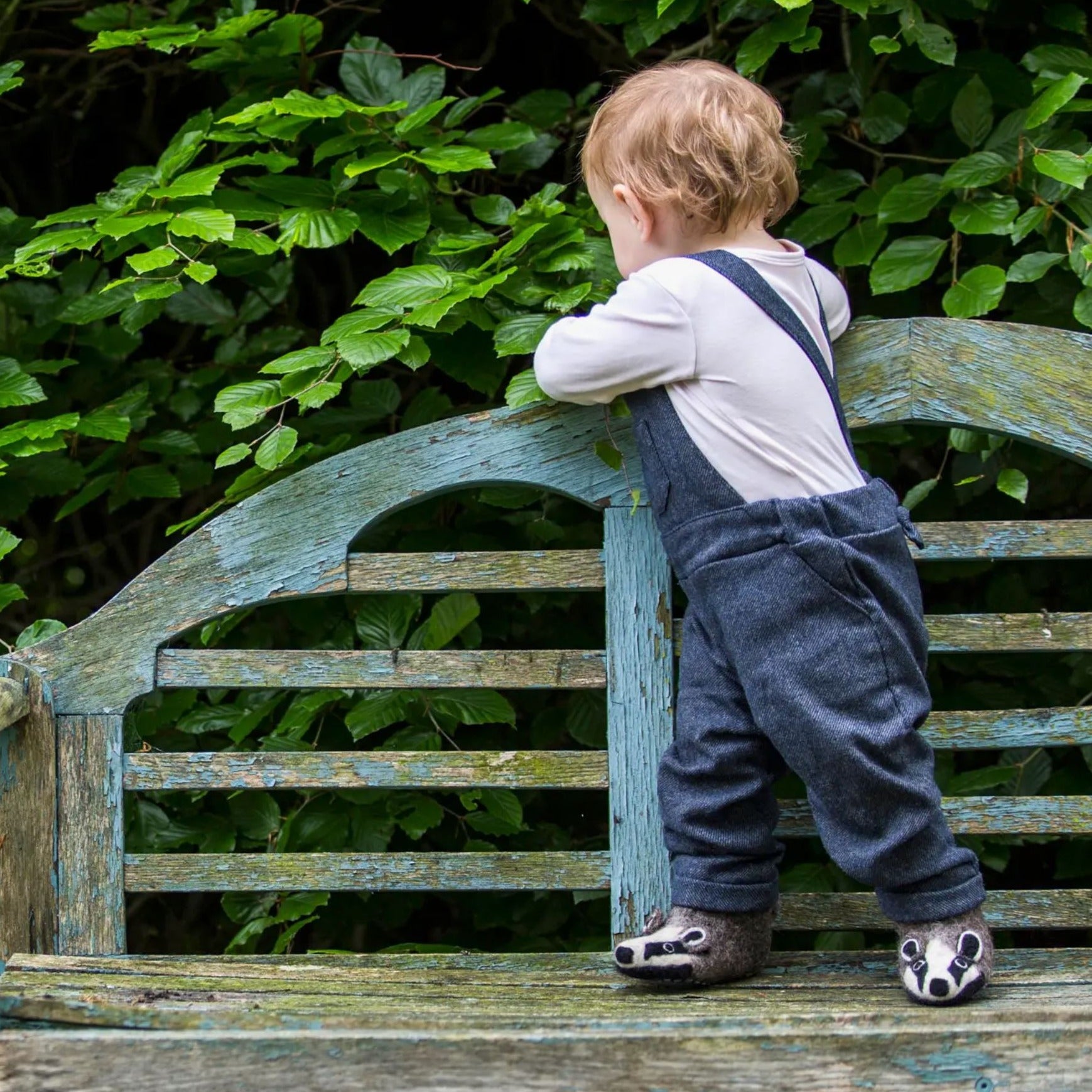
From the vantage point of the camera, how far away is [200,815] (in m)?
2.03

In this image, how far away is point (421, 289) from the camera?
5.68ft

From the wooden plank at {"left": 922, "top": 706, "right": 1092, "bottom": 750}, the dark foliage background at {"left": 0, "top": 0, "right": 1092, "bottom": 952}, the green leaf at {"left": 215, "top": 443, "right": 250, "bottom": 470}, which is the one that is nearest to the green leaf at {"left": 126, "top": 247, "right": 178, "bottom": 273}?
the dark foliage background at {"left": 0, "top": 0, "right": 1092, "bottom": 952}

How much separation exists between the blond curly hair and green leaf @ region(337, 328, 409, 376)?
1.04 feet

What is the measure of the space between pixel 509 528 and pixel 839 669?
2.56ft

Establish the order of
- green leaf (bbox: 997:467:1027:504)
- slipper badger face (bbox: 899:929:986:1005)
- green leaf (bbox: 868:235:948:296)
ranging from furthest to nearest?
green leaf (bbox: 868:235:948:296) → green leaf (bbox: 997:467:1027:504) → slipper badger face (bbox: 899:929:986:1005)

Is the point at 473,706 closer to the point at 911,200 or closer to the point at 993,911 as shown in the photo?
the point at 993,911

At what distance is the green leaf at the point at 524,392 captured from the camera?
166 cm

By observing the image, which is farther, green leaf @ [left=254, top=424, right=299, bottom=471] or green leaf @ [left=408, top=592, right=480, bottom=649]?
green leaf @ [left=408, top=592, right=480, bottom=649]

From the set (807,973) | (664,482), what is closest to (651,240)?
(664,482)

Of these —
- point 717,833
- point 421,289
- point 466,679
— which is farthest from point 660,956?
point 421,289

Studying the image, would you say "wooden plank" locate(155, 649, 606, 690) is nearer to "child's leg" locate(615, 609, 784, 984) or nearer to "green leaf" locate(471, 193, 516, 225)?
"child's leg" locate(615, 609, 784, 984)

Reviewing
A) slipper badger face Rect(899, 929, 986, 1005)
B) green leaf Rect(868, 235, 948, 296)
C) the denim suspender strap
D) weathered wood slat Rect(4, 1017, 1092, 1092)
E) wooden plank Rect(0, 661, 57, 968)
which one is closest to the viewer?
weathered wood slat Rect(4, 1017, 1092, 1092)

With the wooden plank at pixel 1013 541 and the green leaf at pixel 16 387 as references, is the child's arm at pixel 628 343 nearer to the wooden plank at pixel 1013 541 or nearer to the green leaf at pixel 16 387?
the wooden plank at pixel 1013 541

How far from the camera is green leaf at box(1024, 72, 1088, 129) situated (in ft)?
5.54
